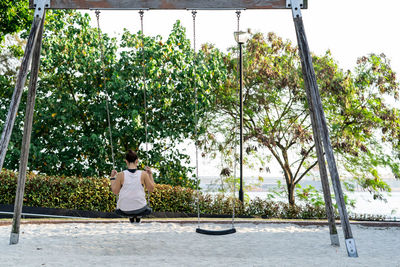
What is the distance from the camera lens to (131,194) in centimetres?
629

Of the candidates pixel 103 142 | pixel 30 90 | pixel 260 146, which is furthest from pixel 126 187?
pixel 260 146

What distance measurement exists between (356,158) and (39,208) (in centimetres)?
1205

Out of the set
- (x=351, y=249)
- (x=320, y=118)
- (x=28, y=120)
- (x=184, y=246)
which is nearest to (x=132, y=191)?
(x=184, y=246)

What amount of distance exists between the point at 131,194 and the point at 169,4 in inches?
116

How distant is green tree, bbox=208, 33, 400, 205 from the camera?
15841 mm

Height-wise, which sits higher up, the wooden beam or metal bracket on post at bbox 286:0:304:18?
the wooden beam

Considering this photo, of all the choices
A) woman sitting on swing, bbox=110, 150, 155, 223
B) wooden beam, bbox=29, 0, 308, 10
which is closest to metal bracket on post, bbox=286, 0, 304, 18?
wooden beam, bbox=29, 0, 308, 10

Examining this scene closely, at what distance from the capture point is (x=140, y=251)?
670cm

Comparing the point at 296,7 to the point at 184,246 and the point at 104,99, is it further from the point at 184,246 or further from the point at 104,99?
the point at 104,99

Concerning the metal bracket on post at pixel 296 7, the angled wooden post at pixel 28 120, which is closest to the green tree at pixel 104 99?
the angled wooden post at pixel 28 120

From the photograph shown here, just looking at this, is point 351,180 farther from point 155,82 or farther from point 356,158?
point 155,82

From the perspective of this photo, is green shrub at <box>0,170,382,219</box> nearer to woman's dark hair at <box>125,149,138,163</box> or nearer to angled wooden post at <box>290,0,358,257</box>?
woman's dark hair at <box>125,149,138,163</box>

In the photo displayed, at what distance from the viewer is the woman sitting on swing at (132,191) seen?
6262 millimetres

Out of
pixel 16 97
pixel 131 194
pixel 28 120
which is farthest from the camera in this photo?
pixel 28 120
